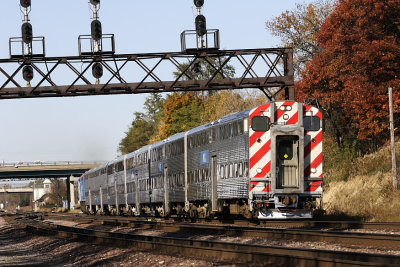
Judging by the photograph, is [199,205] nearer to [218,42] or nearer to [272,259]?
[218,42]

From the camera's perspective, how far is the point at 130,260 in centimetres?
1847

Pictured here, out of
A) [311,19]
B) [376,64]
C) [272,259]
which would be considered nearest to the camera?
[272,259]

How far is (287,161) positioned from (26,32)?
1644 cm

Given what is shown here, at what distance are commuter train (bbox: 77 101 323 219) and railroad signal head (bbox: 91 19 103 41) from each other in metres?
5.97

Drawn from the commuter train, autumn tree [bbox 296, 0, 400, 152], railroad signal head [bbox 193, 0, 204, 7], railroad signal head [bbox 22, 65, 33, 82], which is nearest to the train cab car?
the commuter train

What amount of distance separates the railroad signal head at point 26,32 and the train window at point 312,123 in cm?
1605

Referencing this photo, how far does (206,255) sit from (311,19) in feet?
127

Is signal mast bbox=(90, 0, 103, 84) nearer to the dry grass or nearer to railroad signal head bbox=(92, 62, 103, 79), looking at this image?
railroad signal head bbox=(92, 62, 103, 79)

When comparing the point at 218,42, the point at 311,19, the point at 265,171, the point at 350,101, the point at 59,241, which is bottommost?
the point at 59,241

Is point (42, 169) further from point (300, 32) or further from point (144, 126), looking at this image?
point (300, 32)

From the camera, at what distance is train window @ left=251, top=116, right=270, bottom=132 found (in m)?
25.2

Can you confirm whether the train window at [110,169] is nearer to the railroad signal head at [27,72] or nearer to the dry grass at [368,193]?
the railroad signal head at [27,72]

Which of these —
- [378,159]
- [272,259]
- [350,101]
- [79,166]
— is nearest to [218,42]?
[350,101]

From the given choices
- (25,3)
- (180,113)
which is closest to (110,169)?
(25,3)
